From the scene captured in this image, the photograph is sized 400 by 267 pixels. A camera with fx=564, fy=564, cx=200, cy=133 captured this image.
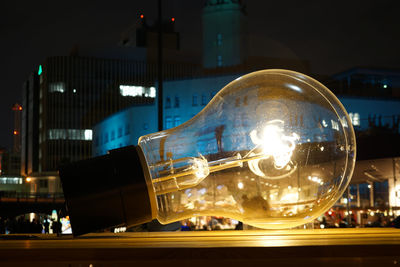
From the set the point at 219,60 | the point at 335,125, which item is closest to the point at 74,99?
the point at 219,60

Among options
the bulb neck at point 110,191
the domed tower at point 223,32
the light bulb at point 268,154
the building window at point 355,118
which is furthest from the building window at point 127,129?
the bulb neck at point 110,191

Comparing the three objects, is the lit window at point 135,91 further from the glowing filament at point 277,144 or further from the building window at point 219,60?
the glowing filament at point 277,144

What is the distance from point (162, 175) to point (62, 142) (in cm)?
8394

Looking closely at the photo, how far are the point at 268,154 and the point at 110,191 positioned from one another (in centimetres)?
69

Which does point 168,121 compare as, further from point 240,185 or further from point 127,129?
point 240,185

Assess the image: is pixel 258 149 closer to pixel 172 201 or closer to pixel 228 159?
pixel 228 159

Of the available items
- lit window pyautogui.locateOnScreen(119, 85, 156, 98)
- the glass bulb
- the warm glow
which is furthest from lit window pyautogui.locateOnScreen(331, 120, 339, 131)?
lit window pyautogui.locateOnScreen(119, 85, 156, 98)

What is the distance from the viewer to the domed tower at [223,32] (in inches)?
2226

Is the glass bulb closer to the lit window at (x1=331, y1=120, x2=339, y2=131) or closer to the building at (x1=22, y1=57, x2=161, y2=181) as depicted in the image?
the lit window at (x1=331, y1=120, x2=339, y2=131)

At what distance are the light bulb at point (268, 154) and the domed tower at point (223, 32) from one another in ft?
181

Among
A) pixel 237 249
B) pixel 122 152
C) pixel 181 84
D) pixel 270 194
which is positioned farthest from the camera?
pixel 181 84

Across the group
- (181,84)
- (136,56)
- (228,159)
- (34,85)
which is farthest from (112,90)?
(228,159)

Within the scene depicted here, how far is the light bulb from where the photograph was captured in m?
2.23

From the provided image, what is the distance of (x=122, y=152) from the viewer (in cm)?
197
